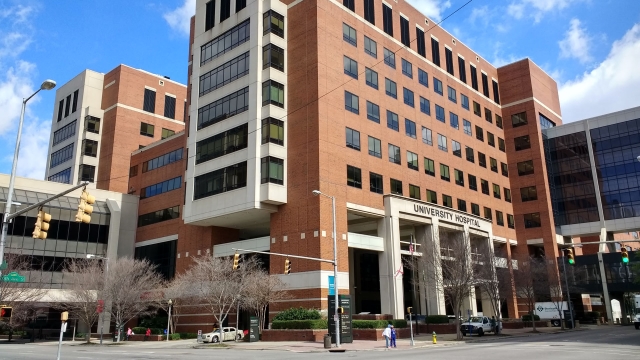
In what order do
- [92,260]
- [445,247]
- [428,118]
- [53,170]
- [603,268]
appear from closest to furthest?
1. [445,247]
2. [92,260]
3. [428,118]
4. [603,268]
5. [53,170]

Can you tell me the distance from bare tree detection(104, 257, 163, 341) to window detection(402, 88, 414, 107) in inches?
1313

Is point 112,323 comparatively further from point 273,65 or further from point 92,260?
point 273,65

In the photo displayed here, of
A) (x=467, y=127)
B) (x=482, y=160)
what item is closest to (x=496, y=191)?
Result: (x=482, y=160)

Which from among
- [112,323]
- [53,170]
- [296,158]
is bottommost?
[112,323]

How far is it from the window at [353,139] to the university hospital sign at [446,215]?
9.09 meters

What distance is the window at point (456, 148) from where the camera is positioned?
66.8 m

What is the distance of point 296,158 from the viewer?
49.8 m

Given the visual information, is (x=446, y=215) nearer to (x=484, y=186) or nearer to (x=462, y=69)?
(x=484, y=186)

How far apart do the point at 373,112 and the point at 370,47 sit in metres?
7.36

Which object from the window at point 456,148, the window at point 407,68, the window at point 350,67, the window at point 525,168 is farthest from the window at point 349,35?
the window at point 525,168

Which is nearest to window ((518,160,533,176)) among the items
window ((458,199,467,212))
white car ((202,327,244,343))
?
window ((458,199,467,212))

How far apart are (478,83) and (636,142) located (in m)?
22.4

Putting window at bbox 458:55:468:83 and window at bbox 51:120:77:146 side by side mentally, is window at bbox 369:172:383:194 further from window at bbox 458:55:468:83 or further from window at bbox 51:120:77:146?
window at bbox 51:120:77:146

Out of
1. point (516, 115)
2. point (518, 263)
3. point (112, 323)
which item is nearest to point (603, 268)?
point (518, 263)
